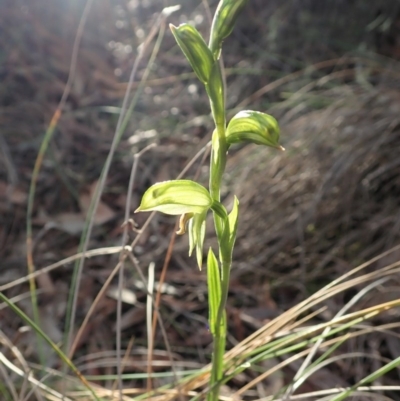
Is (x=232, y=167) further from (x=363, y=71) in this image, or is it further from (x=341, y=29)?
(x=341, y=29)

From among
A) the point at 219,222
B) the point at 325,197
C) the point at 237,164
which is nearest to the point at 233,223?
the point at 219,222

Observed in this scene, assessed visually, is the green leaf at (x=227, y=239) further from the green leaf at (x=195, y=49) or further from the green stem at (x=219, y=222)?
the green leaf at (x=195, y=49)

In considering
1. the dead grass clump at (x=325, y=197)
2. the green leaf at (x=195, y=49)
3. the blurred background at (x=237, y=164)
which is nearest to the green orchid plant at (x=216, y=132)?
the green leaf at (x=195, y=49)

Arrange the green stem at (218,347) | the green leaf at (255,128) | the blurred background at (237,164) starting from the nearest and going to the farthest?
the green leaf at (255,128)
the green stem at (218,347)
the blurred background at (237,164)

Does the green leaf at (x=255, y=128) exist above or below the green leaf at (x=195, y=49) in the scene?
below

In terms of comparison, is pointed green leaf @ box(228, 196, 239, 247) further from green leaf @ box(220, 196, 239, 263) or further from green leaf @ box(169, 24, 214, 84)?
green leaf @ box(169, 24, 214, 84)

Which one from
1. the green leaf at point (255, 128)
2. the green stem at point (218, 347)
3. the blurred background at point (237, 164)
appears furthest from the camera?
the blurred background at point (237, 164)
